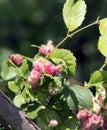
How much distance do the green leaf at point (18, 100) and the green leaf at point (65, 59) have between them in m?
0.08

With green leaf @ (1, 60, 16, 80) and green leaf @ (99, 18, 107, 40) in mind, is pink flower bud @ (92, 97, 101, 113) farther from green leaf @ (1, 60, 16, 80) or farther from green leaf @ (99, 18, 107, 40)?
green leaf @ (1, 60, 16, 80)

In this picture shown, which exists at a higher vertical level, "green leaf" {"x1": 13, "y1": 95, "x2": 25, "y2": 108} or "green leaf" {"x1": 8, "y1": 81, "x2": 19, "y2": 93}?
"green leaf" {"x1": 8, "y1": 81, "x2": 19, "y2": 93}

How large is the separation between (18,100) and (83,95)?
0.10 m

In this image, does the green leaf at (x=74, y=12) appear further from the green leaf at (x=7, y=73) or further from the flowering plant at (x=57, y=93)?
the green leaf at (x=7, y=73)

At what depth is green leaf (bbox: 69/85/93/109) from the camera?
3.13 ft

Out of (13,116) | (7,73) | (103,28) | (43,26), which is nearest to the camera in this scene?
(13,116)

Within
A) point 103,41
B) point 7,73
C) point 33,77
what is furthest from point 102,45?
point 7,73

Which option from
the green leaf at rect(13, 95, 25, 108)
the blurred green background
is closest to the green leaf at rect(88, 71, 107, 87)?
the green leaf at rect(13, 95, 25, 108)

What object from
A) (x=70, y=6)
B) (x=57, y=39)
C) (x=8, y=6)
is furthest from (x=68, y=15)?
(x=8, y=6)

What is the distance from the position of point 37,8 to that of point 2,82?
4.95m

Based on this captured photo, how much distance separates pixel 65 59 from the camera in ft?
3.21

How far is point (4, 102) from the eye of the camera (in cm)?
89

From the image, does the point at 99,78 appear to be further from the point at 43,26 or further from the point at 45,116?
the point at 43,26

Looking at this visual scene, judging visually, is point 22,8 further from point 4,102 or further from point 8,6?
point 4,102
